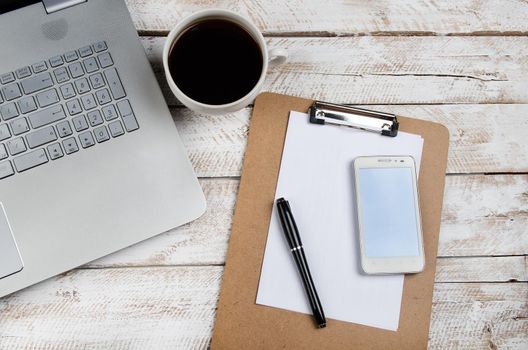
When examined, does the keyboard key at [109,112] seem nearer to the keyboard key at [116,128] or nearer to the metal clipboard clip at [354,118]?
the keyboard key at [116,128]

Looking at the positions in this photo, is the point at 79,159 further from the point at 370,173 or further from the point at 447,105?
the point at 447,105

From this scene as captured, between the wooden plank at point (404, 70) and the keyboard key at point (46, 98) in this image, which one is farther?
the wooden plank at point (404, 70)

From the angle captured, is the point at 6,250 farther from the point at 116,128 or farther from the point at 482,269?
the point at 482,269

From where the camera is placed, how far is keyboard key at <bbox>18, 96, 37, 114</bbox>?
58cm

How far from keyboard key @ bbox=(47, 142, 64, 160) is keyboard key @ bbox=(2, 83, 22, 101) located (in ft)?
0.22

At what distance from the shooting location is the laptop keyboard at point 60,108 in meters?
0.58

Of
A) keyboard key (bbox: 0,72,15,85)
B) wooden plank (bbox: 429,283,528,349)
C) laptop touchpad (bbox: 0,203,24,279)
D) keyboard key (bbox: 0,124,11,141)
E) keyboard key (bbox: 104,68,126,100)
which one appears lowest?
wooden plank (bbox: 429,283,528,349)

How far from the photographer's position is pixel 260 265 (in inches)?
25.6

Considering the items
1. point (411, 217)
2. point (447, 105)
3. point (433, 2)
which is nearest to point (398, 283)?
point (411, 217)

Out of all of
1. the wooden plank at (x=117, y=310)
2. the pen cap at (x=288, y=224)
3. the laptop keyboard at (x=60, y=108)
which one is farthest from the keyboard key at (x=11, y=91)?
the pen cap at (x=288, y=224)

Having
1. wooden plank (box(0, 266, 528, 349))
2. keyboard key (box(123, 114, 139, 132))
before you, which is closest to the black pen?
wooden plank (box(0, 266, 528, 349))

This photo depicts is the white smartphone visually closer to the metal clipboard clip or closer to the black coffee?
the metal clipboard clip

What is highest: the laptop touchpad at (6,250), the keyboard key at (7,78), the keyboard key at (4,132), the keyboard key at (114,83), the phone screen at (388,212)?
the keyboard key at (7,78)

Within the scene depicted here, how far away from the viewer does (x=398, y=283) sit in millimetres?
658
